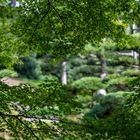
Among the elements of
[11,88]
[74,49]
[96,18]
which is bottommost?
[11,88]

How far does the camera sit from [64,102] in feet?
13.3

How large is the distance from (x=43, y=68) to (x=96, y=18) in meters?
20.5

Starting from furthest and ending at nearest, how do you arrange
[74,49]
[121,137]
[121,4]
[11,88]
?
[74,49], [121,4], [11,88], [121,137]

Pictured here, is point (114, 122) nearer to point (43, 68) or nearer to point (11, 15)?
point (11, 15)

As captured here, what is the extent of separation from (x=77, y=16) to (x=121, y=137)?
164 centimetres

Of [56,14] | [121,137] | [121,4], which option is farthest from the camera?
[56,14]

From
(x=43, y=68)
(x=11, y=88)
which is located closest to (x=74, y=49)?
(x=11, y=88)

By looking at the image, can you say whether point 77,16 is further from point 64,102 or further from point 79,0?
point 64,102

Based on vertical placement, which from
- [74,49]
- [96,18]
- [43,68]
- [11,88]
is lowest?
[43,68]

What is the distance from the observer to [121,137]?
372 centimetres

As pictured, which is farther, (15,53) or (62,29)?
(15,53)

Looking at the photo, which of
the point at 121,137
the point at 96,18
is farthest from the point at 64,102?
the point at 96,18

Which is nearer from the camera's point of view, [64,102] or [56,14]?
[64,102]

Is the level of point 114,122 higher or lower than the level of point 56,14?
lower
